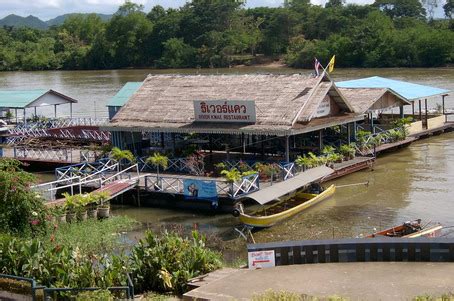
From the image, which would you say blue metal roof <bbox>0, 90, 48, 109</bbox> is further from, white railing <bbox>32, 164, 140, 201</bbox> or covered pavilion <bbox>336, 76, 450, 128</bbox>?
covered pavilion <bbox>336, 76, 450, 128</bbox>

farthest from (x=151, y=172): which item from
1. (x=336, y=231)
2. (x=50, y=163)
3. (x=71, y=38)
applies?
(x=71, y=38)

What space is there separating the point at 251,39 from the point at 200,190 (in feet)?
261

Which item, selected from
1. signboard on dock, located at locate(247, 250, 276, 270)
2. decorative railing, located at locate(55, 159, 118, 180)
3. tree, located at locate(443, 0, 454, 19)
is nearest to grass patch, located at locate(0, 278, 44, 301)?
signboard on dock, located at locate(247, 250, 276, 270)

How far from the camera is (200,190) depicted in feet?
80.6

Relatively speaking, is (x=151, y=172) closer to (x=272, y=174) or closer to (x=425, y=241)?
(x=272, y=174)

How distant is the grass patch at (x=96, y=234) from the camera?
19891 millimetres

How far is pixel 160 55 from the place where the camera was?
365ft

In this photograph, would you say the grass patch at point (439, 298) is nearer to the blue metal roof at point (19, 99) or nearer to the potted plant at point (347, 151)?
the potted plant at point (347, 151)

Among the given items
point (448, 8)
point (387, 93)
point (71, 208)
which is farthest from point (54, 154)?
point (448, 8)

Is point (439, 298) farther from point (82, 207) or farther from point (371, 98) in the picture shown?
point (371, 98)

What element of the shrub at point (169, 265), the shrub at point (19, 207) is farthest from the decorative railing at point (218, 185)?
the shrub at point (169, 265)

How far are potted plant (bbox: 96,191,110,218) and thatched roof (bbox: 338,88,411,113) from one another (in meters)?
12.5

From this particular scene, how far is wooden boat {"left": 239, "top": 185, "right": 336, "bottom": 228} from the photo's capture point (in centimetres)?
2182

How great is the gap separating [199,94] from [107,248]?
1176cm
